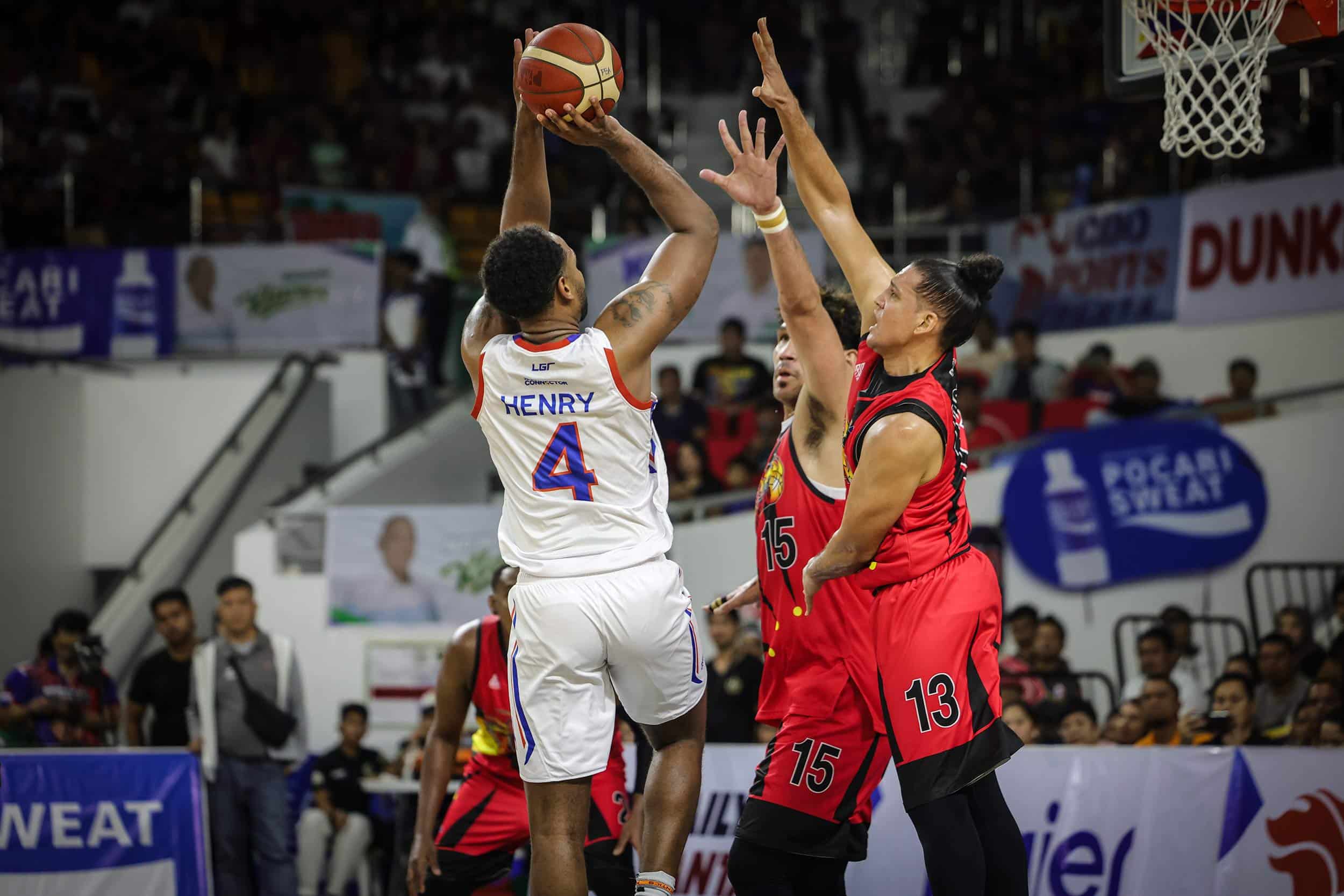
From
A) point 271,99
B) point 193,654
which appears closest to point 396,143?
point 271,99

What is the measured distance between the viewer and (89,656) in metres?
9.35

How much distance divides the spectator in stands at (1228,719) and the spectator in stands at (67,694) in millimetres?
6172

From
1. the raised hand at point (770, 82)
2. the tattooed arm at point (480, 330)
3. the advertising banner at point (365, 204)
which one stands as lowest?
the tattooed arm at point (480, 330)

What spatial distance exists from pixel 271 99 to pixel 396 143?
2.12 meters

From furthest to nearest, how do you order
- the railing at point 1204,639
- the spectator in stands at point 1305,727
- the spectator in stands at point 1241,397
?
the spectator in stands at point 1241,397 → the railing at point 1204,639 → the spectator in stands at point 1305,727

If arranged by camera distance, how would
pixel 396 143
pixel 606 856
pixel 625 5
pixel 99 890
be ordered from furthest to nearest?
pixel 625 5
pixel 396 143
pixel 99 890
pixel 606 856

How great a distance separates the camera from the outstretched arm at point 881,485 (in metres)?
4.28

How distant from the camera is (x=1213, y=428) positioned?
1073 cm

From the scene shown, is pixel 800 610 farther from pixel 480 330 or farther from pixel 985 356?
pixel 985 356

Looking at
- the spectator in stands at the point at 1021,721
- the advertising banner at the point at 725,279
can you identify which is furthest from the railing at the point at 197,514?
the spectator in stands at the point at 1021,721

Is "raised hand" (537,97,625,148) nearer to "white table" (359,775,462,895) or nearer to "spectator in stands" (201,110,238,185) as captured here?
"white table" (359,775,462,895)

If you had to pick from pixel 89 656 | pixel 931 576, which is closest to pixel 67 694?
pixel 89 656

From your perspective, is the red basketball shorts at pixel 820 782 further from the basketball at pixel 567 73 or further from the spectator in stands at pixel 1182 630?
the spectator in stands at pixel 1182 630

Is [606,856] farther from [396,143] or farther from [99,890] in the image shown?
[396,143]
